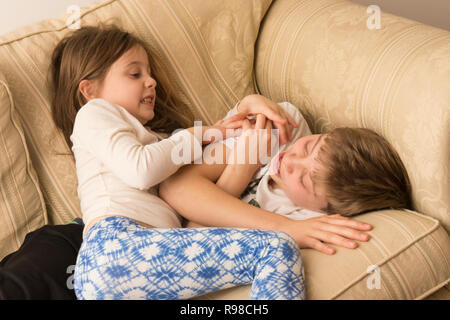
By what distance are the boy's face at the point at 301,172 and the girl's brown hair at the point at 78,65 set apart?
1.93 ft

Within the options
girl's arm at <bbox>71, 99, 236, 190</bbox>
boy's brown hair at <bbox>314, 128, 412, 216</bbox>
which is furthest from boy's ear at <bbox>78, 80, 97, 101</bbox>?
boy's brown hair at <bbox>314, 128, 412, 216</bbox>

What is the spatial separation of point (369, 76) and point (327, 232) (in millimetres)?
481

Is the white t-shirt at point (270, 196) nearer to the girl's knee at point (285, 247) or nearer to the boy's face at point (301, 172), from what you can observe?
the boy's face at point (301, 172)

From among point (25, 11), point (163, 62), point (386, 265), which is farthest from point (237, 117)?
point (25, 11)

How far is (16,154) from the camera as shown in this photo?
144 centimetres

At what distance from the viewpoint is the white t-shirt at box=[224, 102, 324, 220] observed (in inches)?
54.2

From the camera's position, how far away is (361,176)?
4.20 feet

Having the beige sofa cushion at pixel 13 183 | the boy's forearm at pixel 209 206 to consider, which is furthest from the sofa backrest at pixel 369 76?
the beige sofa cushion at pixel 13 183

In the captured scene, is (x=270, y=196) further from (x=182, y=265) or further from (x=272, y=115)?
(x=182, y=265)

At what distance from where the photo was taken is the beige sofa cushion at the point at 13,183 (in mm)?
1416

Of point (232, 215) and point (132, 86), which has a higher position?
point (132, 86)

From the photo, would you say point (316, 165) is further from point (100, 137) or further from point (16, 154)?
point (16, 154)

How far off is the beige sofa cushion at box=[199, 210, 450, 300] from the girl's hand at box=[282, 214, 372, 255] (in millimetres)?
16
